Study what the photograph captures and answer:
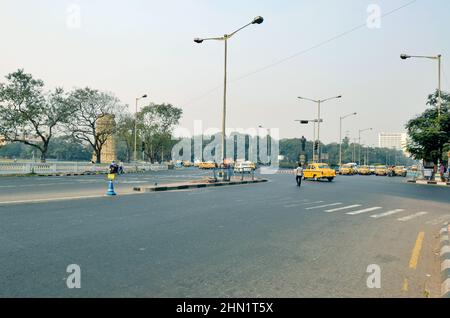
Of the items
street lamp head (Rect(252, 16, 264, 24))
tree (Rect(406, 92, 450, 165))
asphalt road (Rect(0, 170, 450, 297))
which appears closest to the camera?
asphalt road (Rect(0, 170, 450, 297))

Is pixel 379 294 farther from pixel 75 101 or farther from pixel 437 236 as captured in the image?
pixel 75 101

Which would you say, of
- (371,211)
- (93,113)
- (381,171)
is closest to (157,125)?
(93,113)

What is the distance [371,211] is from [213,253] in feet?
26.8

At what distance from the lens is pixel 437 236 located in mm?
8406

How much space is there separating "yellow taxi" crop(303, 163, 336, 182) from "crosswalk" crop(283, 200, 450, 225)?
1891 cm

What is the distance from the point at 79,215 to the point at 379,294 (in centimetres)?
829

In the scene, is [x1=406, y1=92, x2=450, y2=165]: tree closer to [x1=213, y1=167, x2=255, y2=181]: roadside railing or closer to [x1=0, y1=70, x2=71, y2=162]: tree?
[x1=213, y1=167, x2=255, y2=181]: roadside railing

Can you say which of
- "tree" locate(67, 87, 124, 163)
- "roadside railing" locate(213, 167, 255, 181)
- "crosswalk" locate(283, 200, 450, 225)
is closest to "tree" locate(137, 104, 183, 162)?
"tree" locate(67, 87, 124, 163)

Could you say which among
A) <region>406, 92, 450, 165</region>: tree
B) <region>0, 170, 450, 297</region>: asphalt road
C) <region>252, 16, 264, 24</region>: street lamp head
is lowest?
<region>0, 170, 450, 297</region>: asphalt road

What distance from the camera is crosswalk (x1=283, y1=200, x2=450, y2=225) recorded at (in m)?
11.2

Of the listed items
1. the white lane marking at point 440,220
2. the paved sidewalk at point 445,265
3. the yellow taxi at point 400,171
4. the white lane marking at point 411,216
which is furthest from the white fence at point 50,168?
the yellow taxi at point 400,171

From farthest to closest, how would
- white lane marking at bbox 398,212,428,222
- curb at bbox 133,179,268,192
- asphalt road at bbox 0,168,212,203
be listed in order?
curb at bbox 133,179,268,192
asphalt road at bbox 0,168,212,203
white lane marking at bbox 398,212,428,222

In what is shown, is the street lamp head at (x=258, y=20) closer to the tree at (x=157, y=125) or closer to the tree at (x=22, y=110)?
the tree at (x=22, y=110)
